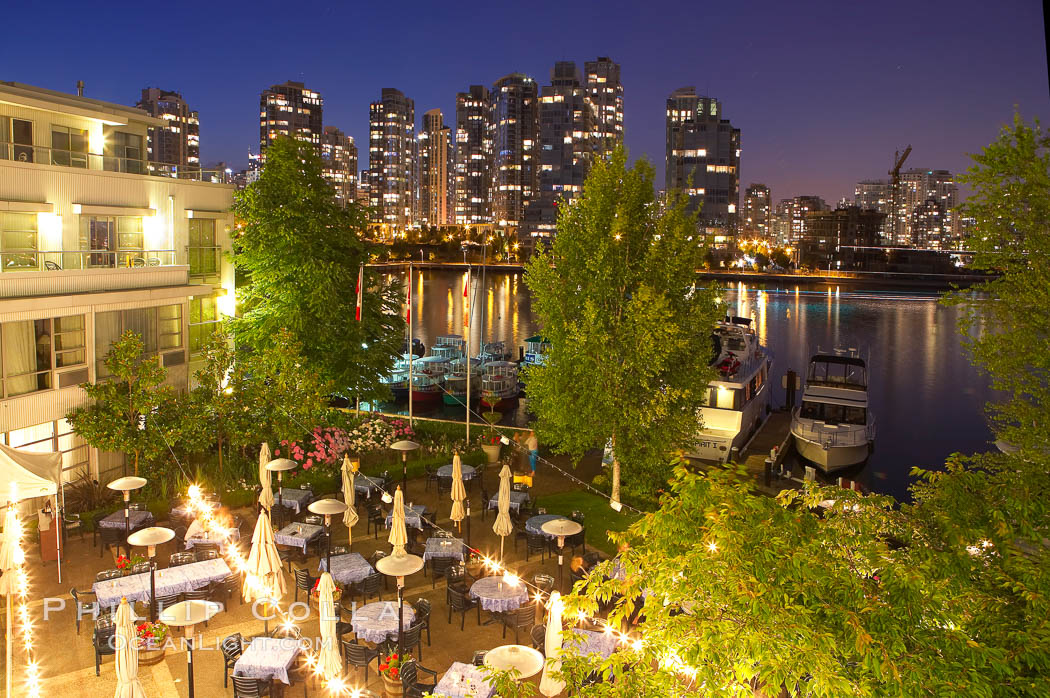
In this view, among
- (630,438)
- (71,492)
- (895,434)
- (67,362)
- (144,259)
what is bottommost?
(895,434)

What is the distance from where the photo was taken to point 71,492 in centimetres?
2039

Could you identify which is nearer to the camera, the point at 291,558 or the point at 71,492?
the point at 291,558

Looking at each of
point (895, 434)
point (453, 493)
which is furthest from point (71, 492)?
point (895, 434)

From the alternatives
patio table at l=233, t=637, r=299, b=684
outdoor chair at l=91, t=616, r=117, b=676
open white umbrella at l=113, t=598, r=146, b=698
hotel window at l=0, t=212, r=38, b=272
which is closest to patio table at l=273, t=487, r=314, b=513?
outdoor chair at l=91, t=616, r=117, b=676

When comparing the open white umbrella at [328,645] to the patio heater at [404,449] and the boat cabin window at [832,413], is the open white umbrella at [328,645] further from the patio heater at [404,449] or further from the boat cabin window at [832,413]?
the boat cabin window at [832,413]

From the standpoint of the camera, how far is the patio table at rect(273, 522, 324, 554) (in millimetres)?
16812

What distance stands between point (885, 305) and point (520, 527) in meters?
126

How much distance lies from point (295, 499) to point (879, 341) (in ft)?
269

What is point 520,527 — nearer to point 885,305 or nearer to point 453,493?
point 453,493

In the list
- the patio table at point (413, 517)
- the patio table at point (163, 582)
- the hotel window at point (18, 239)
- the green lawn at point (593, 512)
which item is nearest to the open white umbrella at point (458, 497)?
the patio table at point (413, 517)

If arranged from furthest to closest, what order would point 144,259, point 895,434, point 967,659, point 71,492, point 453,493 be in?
point 895,434
point 144,259
point 71,492
point 453,493
point 967,659

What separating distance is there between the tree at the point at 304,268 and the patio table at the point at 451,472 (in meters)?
6.15

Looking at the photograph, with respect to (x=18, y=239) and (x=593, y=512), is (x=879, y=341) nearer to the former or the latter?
(x=593, y=512)

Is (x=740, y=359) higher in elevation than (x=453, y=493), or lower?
higher
